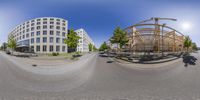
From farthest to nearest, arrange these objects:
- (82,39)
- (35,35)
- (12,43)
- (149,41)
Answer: (82,39)
(149,41)
(12,43)
(35,35)

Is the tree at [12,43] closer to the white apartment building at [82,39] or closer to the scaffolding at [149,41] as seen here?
the white apartment building at [82,39]

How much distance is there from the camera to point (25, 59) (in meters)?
8.09

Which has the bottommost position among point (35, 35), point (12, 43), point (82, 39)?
point (12, 43)

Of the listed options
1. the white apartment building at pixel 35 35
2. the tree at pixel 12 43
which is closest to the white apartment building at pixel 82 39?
the white apartment building at pixel 35 35

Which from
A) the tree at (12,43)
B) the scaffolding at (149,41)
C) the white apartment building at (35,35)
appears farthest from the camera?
the scaffolding at (149,41)

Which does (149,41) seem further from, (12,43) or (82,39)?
(82,39)

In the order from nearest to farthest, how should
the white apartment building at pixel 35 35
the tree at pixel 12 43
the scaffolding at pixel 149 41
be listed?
the white apartment building at pixel 35 35 < the tree at pixel 12 43 < the scaffolding at pixel 149 41

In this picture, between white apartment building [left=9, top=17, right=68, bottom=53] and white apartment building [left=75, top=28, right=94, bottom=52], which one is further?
white apartment building [left=75, top=28, right=94, bottom=52]

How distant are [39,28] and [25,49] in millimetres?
1849

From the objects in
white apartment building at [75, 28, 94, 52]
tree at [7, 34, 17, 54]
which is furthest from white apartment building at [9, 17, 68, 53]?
white apartment building at [75, 28, 94, 52]

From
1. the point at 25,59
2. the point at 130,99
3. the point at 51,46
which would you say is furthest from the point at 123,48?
the point at 130,99

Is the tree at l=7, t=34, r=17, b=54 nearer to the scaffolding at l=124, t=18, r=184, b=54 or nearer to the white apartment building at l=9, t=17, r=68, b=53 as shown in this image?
the white apartment building at l=9, t=17, r=68, b=53

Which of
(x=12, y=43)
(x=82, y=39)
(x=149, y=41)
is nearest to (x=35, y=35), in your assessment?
(x=12, y=43)

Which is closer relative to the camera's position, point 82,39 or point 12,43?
point 12,43
